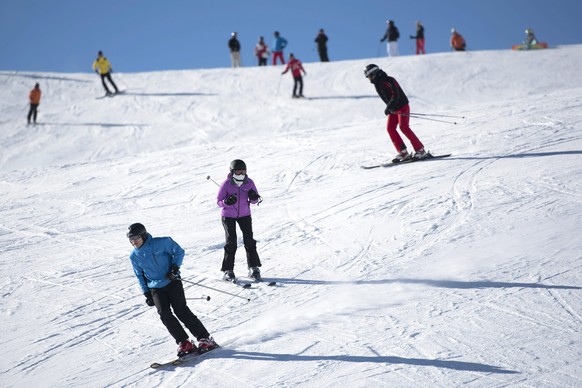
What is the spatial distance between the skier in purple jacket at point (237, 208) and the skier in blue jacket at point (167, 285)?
55.1 inches

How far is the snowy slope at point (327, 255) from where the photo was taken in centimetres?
519

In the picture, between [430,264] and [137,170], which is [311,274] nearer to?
[430,264]

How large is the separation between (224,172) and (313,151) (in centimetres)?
207

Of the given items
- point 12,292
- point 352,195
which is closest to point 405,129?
point 352,195

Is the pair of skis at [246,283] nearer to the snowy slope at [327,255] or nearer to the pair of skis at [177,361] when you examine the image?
the snowy slope at [327,255]

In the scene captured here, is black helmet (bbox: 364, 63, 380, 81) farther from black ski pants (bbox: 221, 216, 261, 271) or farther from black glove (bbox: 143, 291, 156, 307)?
black glove (bbox: 143, 291, 156, 307)

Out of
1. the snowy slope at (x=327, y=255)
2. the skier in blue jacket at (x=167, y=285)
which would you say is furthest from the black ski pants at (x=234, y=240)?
the skier in blue jacket at (x=167, y=285)

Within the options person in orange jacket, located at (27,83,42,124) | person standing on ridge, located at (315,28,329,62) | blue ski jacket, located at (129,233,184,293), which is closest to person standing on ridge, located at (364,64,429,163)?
blue ski jacket, located at (129,233,184,293)

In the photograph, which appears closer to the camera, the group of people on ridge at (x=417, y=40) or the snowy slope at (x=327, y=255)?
the snowy slope at (x=327, y=255)

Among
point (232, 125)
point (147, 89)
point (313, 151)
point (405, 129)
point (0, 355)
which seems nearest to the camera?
point (0, 355)

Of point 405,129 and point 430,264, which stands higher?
point 405,129

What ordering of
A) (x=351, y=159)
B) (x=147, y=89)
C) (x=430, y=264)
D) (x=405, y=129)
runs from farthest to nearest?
1. (x=147, y=89)
2. (x=351, y=159)
3. (x=405, y=129)
4. (x=430, y=264)

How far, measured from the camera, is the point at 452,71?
2148 centimetres

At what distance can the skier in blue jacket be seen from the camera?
18.3 ft
